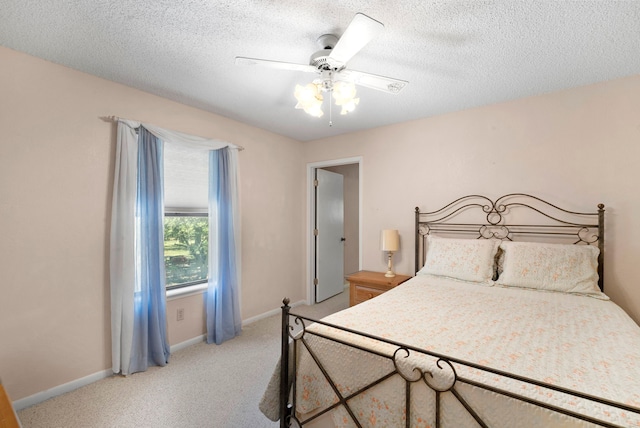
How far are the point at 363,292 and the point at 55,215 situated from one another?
113 inches

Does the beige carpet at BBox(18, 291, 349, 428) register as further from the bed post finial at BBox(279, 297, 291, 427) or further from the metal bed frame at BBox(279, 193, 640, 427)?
the metal bed frame at BBox(279, 193, 640, 427)

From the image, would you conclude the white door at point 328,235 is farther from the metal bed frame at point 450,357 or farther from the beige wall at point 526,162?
the metal bed frame at point 450,357

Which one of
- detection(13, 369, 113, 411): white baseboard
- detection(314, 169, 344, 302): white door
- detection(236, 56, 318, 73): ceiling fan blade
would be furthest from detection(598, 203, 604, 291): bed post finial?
detection(13, 369, 113, 411): white baseboard

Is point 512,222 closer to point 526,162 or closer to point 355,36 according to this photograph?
point 526,162

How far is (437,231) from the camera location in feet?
10.7

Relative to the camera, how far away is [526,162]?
9.09ft

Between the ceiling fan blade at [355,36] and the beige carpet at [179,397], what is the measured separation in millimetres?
2345

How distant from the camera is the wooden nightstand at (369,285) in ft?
10.2

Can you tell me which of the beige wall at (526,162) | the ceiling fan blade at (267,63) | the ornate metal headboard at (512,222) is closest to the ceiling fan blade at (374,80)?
the ceiling fan blade at (267,63)

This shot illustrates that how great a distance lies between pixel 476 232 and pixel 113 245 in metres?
3.45

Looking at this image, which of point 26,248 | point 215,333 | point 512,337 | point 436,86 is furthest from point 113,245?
point 436,86

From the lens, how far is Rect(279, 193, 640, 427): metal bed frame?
1.03 meters

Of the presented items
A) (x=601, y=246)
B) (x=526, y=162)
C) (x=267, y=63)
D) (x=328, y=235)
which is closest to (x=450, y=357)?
(x=267, y=63)

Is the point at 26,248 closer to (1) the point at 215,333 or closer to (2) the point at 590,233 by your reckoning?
(1) the point at 215,333
